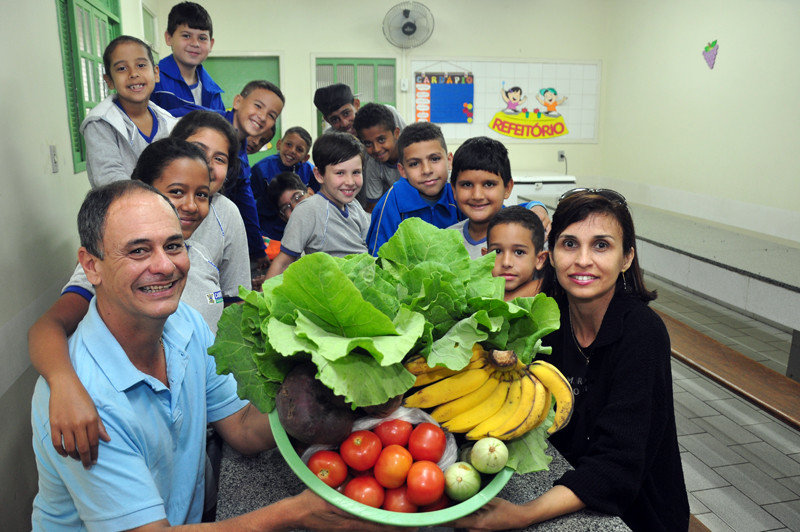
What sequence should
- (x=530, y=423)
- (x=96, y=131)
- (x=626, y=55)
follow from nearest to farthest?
(x=530, y=423) < (x=96, y=131) < (x=626, y=55)

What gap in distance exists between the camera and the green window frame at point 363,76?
6.59 meters

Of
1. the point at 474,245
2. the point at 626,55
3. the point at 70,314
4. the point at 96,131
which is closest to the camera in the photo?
the point at 70,314

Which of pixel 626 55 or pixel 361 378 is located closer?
pixel 361 378

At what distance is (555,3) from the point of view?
684 cm

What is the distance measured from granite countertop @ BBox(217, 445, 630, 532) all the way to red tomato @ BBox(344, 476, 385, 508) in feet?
0.63

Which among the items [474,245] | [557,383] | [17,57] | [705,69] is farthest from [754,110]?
[17,57]

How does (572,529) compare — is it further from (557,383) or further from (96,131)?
(96,131)

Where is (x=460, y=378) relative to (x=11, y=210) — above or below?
below

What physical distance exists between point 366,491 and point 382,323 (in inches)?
9.3

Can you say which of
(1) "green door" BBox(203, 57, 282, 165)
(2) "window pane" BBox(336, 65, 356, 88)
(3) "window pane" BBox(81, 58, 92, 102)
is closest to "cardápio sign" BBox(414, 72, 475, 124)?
(2) "window pane" BBox(336, 65, 356, 88)

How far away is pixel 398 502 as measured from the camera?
77 cm

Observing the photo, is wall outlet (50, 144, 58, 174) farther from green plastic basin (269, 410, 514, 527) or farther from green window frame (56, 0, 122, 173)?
green plastic basin (269, 410, 514, 527)

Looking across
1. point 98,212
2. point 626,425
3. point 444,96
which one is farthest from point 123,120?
point 444,96

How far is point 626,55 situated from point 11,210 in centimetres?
660
